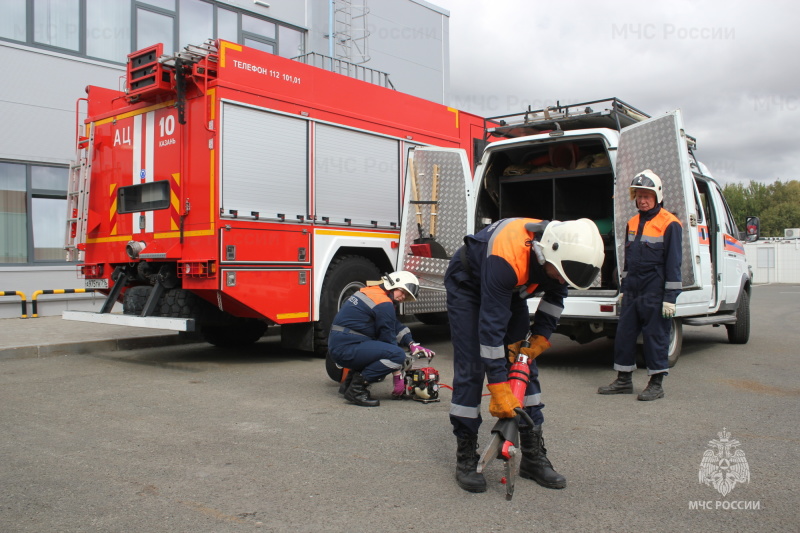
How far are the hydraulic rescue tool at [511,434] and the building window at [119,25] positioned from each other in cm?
1260

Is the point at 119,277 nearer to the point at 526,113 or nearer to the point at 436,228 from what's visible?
the point at 436,228

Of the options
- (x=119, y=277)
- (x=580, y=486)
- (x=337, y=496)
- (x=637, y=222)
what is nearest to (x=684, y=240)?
(x=637, y=222)

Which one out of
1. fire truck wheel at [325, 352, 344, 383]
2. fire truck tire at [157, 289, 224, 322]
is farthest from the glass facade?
fire truck wheel at [325, 352, 344, 383]

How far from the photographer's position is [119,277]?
8.31 metres

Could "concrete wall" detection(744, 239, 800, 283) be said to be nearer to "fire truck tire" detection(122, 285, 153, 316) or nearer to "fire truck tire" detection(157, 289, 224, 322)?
"fire truck tire" detection(157, 289, 224, 322)

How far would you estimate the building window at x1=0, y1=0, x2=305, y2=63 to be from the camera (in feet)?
41.8

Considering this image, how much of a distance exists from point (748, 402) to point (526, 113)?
4160 mm

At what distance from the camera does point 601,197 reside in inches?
355

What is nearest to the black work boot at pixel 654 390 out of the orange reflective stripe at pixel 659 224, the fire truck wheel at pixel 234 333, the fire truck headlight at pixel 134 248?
the orange reflective stripe at pixel 659 224

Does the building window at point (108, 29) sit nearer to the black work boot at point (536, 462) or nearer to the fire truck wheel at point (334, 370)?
the fire truck wheel at point (334, 370)

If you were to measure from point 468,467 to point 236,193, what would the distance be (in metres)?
4.63

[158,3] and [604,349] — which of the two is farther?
[158,3]

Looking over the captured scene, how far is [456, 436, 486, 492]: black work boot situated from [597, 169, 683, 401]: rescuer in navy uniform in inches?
109

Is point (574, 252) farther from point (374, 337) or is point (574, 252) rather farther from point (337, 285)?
point (337, 285)
